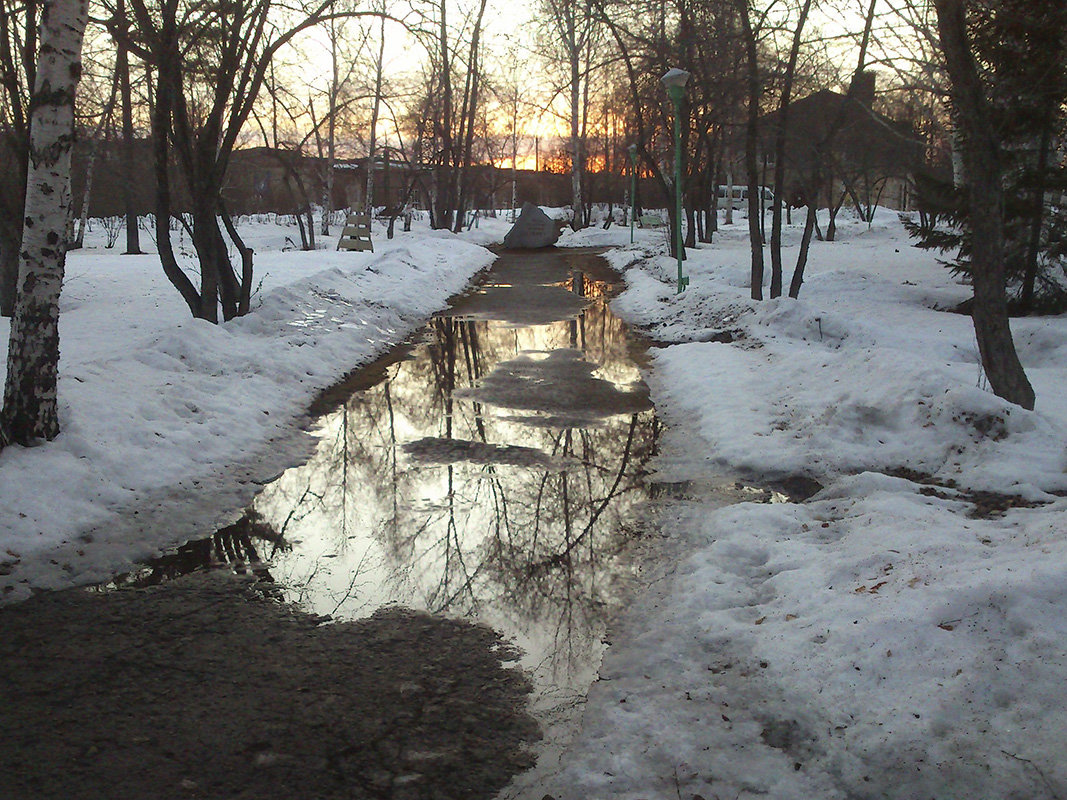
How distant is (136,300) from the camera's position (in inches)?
495

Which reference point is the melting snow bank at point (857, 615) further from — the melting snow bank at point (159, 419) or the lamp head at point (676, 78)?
the lamp head at point (676, 78)

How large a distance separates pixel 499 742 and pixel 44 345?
4.45 metres

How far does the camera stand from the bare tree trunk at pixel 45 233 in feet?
17.2

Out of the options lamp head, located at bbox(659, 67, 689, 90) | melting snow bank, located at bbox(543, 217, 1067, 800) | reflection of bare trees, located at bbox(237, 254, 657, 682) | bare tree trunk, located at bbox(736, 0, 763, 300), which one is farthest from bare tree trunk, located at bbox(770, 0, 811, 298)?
reflection of bare trees, located at bbox(237, 254, 657, 682)

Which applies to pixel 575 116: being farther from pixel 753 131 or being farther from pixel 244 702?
pixel 244 702

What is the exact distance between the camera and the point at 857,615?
138 inches

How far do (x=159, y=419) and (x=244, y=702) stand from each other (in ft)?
12.8

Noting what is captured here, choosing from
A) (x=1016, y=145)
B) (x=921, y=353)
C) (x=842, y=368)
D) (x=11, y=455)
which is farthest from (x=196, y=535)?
(x=1016, y=145)

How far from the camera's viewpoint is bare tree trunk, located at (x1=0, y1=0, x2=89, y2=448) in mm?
5254

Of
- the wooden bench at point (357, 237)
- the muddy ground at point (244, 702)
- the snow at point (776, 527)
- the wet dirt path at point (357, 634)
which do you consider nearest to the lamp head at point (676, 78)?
the snow at point (776, 527)

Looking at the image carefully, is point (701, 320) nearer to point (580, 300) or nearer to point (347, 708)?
point (580, 300)

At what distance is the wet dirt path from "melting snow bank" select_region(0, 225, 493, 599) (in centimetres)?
35

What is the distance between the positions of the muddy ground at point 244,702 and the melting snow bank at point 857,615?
18.0 inches

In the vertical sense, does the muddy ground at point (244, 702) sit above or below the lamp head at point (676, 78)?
below
